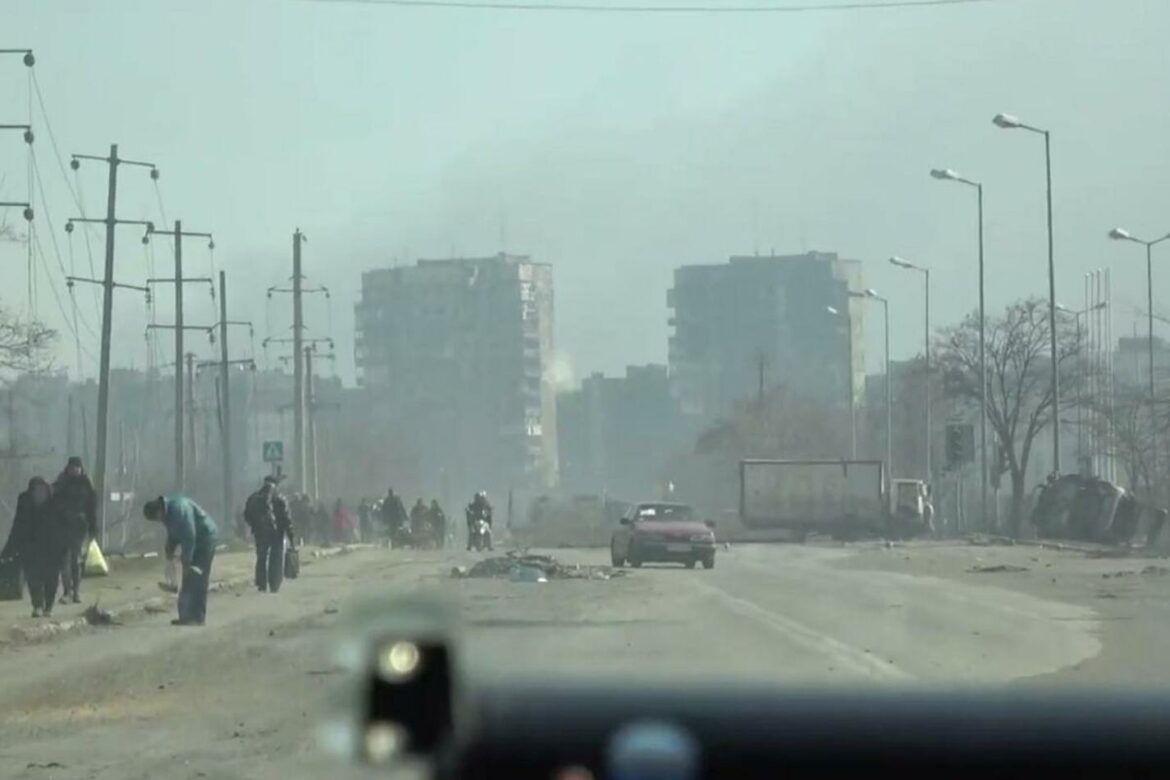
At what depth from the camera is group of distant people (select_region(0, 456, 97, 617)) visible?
29938mm

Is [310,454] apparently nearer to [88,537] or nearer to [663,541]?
[663,541]

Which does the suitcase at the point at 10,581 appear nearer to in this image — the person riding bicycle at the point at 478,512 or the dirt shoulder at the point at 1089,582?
the dirt shoulder at the point at 1089,582

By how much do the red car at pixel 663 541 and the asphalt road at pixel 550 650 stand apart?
344 inches

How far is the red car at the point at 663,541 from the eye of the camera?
48.0m

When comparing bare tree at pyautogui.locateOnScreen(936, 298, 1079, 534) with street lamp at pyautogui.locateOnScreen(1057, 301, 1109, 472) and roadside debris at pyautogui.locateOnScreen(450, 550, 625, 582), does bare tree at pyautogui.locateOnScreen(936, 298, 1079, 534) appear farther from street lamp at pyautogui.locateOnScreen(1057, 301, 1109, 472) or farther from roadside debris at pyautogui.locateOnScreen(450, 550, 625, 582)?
roadside debris at pyautogui.locateOnScreen(450, 550, 625, 582)

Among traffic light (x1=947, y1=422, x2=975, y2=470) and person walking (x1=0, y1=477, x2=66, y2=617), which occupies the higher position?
traffic light (x1=947, y1=422, x2=975, y2=470)

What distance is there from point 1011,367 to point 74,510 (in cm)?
6091

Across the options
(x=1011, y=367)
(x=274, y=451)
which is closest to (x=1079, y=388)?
(x=1011, y=367)

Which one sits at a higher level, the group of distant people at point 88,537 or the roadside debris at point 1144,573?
the group of distant people at point 88,537

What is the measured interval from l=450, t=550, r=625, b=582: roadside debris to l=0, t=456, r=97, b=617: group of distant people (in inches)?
390

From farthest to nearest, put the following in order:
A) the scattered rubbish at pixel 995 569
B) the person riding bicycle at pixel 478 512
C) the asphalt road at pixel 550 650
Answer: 1. the person riding bicycle at pixel 478 512
2. the scattered rubbish at pixel 995 569
3. the asphalt road at pixel 550 650

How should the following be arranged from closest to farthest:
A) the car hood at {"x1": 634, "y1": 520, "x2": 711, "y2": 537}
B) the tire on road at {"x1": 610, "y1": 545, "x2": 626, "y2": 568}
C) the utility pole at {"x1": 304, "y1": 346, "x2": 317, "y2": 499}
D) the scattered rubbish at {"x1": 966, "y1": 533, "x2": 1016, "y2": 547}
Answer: the car hood at {"x1": 634, "y1": 520, "x2": 711, "y2": 537} → the tire on road at {"x1": 610, "y1": 545, "x2": 626, "y2": 568} → the scattered rubbish at {"x1": 966, "y1": 533, "x2": 1016, "y2": 547} → the utility pole at {"x1": 304, "y1": 346, "x2": 317, "y2": 499}

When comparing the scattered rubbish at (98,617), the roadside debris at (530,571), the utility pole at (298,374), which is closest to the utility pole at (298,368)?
the utility pole at (298,374)

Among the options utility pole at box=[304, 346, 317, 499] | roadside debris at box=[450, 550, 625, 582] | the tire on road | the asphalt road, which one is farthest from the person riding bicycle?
the asphalt road
